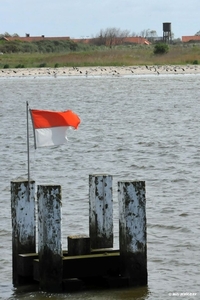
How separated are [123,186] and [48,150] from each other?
1532 cm

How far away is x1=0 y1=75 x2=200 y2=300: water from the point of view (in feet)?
38.5

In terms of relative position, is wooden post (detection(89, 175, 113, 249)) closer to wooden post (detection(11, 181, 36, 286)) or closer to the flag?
the flag

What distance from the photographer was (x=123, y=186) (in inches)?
405

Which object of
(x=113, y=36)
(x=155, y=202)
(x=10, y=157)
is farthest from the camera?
(x=113, y=36)

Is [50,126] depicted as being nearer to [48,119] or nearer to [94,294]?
[48,119]

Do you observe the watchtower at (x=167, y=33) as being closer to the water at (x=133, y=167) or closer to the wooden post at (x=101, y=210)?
the water at (x=133, y=167)

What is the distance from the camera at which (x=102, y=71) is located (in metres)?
82.9

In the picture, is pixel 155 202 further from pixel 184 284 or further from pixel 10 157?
pixel 10 157

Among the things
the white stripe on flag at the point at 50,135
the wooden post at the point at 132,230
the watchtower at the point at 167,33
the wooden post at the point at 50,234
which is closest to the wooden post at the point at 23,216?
the wooden post at the point at 50,234

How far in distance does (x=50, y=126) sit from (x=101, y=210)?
3.51 feet

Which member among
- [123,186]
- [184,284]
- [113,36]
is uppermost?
[113,36]

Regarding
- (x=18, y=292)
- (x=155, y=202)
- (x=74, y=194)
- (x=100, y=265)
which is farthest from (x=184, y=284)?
(x=74, y=194)

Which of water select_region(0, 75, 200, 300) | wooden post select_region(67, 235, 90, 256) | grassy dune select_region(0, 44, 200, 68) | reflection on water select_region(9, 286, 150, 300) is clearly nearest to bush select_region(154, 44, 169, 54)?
grassy dune select_region(0, 44, 200, 68)

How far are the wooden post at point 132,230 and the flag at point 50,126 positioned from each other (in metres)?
1.00
